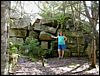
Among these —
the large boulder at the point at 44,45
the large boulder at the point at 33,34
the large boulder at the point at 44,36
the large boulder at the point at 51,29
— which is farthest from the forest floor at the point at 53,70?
the large boulder at the point at 51,29

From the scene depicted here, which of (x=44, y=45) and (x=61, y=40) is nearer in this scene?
(x=61, y=40)

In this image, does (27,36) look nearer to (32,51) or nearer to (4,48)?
(32,51)

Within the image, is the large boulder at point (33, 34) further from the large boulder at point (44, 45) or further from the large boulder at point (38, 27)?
the large boulder at point (44, 45)

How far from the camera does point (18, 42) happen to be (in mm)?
10633

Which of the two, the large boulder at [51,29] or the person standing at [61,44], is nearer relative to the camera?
the person standing at [61,44]

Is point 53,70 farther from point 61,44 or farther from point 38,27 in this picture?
point 38,27

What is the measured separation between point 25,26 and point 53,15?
1705mm

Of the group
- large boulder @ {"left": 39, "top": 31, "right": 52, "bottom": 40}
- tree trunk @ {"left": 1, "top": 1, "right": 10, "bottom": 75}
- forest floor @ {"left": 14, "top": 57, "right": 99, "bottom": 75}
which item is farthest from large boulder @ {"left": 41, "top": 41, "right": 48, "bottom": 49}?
tree trunk @ {"left": 1, "top": 1, "right": 10, "bottom": 75}

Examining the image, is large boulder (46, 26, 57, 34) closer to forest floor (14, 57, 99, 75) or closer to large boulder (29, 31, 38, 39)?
large boulder (29, 31, 38, 39)

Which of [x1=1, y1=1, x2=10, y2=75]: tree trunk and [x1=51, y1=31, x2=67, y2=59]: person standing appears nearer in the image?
[x1=1, y1=1, x2=10, y2=75]: tree trunk

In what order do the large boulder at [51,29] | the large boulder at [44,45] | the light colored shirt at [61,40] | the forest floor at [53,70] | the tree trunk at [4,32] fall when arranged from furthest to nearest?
the large boulder at [51,29], the large boulder at [44,45], the light colored shirt at [61,40], the forest floor at [53,70], the tree trunk at [4,32]

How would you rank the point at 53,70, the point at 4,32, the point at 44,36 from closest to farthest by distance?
the point at 4,32 → the point at 53,70 → the point at 44,36

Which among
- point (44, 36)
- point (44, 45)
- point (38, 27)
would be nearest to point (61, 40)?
point (44, 45)

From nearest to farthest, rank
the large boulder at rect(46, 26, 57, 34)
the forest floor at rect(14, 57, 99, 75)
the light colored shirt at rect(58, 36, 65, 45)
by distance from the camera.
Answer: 1. the forest floor at rect(14, 57, 99, 75)
2. the light colored shirt at rect(58, 36, 65, 45)
3. the large boulder at rect(46, 26, 57, 34)
